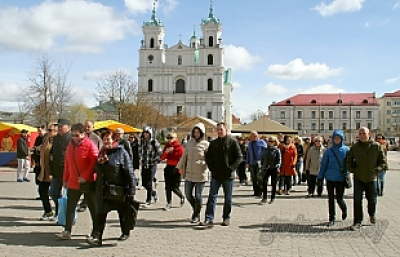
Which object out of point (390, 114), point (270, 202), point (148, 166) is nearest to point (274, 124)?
point (270, 202)

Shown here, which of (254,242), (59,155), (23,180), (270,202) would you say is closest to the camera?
(254,242)

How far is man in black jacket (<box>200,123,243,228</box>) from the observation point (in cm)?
843

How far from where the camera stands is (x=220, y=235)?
7.78m

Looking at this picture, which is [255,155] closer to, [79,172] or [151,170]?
[151,170]

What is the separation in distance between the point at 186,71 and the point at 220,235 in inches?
A: 3611

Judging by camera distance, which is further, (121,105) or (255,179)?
(121,105)

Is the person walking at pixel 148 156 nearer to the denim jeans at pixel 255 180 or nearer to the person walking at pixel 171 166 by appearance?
the person walking at pixel 171 166

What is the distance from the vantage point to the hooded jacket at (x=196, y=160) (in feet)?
29.2

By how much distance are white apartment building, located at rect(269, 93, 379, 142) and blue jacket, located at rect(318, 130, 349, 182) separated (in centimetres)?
10304

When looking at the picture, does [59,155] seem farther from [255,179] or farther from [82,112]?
[82,112]

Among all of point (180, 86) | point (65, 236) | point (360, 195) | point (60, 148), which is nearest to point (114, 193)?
point (65, 236)

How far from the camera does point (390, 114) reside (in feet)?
394

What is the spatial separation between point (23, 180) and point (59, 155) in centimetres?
946

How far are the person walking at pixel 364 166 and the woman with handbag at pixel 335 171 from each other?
34cm
